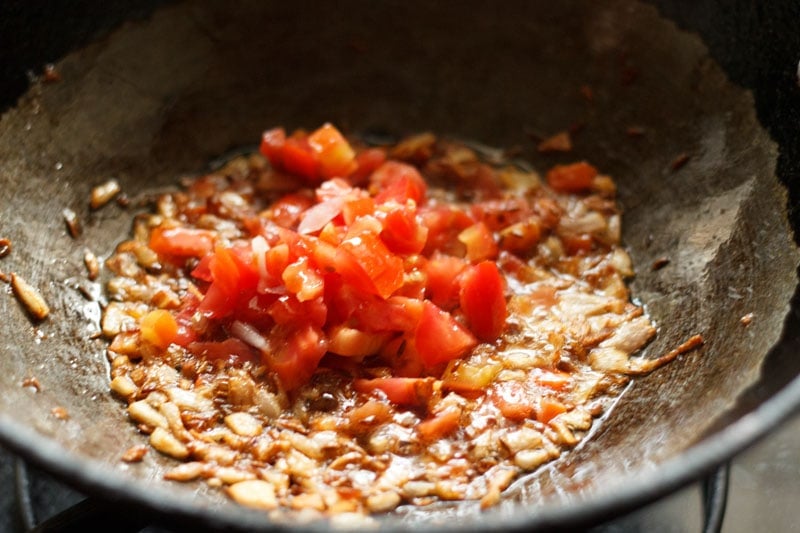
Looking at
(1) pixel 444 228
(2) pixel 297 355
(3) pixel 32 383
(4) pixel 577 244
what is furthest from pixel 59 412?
(4) pixel 577 244

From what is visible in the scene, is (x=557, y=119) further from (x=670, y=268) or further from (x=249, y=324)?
(x=249, y=324)

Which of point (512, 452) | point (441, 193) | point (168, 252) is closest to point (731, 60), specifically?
point (441, 193)

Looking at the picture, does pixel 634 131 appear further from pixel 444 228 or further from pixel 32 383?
pixel 32 383

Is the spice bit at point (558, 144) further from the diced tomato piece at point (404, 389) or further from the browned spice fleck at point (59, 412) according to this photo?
the browned spice fleck at point (59, 412)

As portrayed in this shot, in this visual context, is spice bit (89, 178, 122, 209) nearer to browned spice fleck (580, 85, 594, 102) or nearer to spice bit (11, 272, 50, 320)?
spice bit (11, 272, 50, 320)

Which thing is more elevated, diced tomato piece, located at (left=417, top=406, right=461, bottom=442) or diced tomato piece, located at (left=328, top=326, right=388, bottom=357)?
diced tomato piece, located at (left=328, top=326, right=388, bottom=357)

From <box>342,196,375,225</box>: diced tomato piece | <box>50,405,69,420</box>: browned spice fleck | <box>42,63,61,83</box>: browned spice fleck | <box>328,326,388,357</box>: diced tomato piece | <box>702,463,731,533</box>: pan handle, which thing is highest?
<box>42,63,61,83</box>: browned spice fleck

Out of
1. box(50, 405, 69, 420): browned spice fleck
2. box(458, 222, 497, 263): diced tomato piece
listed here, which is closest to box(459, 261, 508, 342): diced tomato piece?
box(458, 222, 497, 263): diced tomato piece
